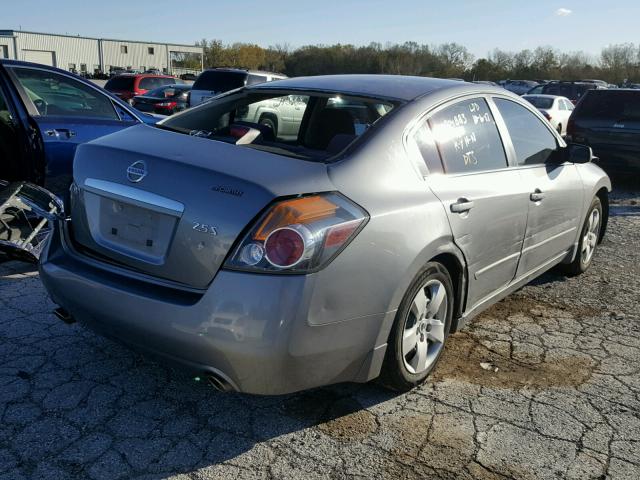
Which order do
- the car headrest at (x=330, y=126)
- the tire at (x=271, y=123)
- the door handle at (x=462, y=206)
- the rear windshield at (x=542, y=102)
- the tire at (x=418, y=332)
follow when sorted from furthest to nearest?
the rear windshield at (x=542, y=102), the tire at (x=271, y=123), the car headrest at (x=330, y=126), the door handle at (x=462, y=206), the tire at (x=418, y=332)

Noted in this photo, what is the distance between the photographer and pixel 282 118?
12.9ft

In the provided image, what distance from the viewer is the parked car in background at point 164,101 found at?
16.4 meters

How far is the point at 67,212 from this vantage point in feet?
9.93

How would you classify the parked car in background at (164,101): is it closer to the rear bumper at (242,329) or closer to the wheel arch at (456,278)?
the wheel arch at (456,278)

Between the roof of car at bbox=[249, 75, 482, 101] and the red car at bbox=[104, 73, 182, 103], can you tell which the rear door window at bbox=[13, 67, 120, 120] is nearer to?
the roof of car at bbox=[249, 75, 482, 101]

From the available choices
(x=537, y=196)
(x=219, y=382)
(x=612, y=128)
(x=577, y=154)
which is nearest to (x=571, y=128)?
(x=612, y=128)

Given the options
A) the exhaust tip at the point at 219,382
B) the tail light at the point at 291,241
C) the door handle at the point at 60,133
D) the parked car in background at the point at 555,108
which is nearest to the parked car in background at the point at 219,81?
the door handle at the point at 60,133

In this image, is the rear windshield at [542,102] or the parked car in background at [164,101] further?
the rear windshield at [542,102]

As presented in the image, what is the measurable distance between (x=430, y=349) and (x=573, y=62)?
86.4 m

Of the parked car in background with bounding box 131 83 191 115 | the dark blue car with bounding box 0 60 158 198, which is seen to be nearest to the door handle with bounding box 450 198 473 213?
the dark blue car with bounding box 0 60 158 198

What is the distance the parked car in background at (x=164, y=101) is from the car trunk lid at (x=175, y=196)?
1382 centimetres

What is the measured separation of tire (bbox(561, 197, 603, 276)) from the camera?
5.12 metres

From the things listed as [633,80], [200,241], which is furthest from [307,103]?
[633,80]

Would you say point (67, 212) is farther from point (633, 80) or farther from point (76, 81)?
point (633, 80)
